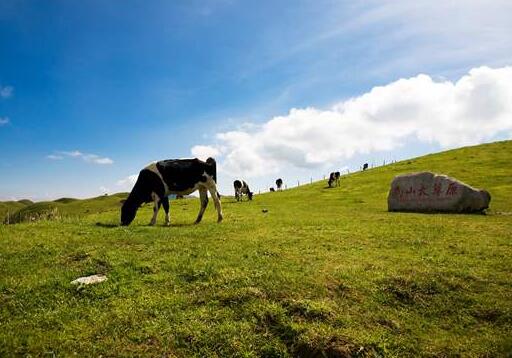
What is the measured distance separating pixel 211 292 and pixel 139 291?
2.03m

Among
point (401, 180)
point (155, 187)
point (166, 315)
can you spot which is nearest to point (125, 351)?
point (166, 315)

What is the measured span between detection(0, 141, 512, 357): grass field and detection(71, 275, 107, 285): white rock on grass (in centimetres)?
21

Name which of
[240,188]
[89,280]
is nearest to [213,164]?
[89,280]

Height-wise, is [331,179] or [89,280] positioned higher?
[331,179]

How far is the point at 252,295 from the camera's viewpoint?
10484 mm

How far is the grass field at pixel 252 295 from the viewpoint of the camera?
8633 millimetres

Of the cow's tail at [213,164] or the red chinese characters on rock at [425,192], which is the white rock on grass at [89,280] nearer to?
the cow's tail at [213,164]

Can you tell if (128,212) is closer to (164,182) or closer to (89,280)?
(164,182)

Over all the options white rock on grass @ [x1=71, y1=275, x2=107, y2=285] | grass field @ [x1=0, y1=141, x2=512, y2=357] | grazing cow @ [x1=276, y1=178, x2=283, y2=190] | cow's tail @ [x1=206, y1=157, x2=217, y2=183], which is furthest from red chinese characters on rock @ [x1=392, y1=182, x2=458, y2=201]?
grazing cow @ [x1=276, y1=178, x2=283, y2=190]

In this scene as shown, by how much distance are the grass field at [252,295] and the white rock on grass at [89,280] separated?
0.21m

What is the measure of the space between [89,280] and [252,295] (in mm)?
4808

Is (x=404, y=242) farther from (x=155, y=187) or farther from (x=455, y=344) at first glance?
(x=155, y=187)

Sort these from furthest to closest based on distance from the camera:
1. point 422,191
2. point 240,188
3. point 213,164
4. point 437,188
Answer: point 240,188 → point 422,191 → point 437,188 → point 213,164

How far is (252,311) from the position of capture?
32.0 ft
